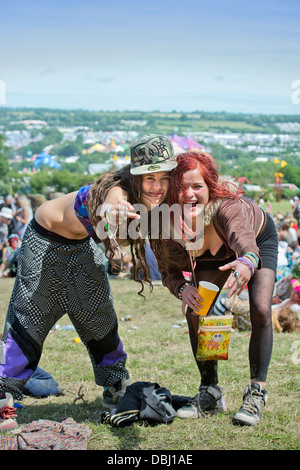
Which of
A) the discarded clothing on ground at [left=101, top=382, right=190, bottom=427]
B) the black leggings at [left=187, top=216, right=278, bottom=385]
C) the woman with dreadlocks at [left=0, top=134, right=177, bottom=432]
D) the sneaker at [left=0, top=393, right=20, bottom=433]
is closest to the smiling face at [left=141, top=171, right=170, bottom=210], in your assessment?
the woman with dreadlocks at [left=0, top=134, right=177, bottom=432]

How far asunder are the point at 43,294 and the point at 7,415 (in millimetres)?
769

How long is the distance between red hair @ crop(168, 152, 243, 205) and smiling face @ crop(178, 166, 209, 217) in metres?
0.02

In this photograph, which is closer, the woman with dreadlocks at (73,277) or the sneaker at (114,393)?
the woman with dreadlocks at (73,277)

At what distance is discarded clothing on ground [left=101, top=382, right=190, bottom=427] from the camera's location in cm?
322

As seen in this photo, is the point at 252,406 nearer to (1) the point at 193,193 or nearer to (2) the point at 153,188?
(1) the point at 193,193

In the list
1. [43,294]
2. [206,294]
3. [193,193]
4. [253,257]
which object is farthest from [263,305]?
[43,294]

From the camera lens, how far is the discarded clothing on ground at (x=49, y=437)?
2887mm

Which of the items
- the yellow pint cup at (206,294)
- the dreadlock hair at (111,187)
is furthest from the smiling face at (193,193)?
the yellow pint cup at (206,294)

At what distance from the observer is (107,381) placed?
3619 millimetres

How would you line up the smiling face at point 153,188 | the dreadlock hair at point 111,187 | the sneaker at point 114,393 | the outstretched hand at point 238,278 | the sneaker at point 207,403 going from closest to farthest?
the outstretched hand at point 238,278
the dreadlock hair at point 111,187
the smiling face at point 153,188
the sneaker at point 207,403
the sneaker at point 114,393

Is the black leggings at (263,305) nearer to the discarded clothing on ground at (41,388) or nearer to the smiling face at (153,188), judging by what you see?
the smiling face at (153,188)
